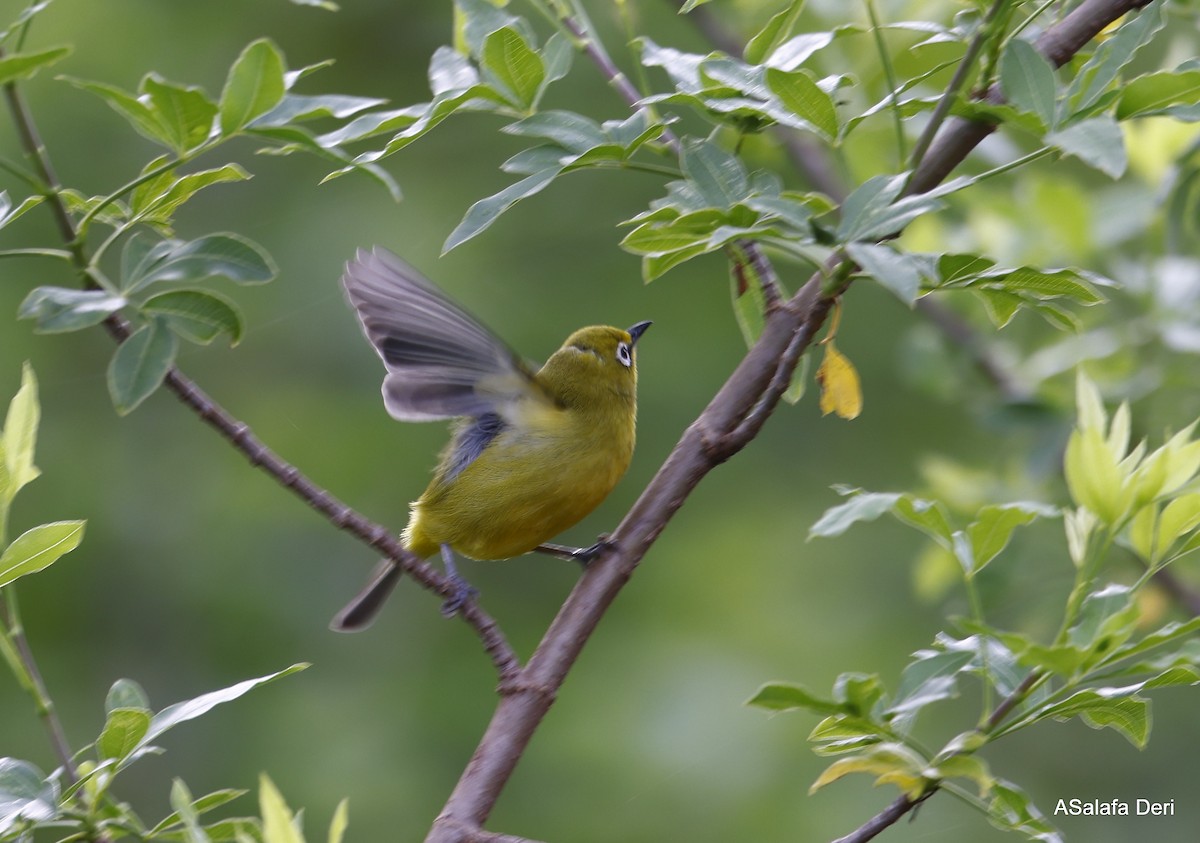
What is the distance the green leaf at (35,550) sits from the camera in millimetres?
1736

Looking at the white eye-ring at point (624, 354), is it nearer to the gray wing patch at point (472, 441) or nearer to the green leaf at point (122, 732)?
the gray wing patch at point (472, 441)

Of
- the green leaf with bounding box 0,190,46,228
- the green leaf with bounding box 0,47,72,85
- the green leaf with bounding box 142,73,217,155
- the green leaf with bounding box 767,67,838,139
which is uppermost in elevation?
the green leaf with bounding box 0,47,72,85

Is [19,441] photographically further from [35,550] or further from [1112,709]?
[1112,709]

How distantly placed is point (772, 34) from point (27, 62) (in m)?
1.01

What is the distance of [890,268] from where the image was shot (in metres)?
1.42

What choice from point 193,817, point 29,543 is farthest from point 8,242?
point 193,817

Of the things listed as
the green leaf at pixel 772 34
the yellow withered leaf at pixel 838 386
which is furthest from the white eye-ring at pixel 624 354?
the green leaf at pixel 772 34

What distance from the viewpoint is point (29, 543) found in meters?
1.74

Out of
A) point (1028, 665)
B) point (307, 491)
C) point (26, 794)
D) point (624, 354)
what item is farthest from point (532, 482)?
point (1028, 665)

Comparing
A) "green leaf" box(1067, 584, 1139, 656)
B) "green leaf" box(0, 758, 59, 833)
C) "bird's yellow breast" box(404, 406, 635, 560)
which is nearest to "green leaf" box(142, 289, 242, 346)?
"green leaf" box(0, 758, 59, 833)

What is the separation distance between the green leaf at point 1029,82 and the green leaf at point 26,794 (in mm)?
1456

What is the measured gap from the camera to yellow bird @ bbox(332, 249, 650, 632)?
108 inches

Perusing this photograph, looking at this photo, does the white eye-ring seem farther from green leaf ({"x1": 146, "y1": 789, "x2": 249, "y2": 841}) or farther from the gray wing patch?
green leaf ({"x1": 146, "y1": 789, "x2": 249, "y2": 841})

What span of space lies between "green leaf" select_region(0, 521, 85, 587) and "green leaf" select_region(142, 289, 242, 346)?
1.02 ft
